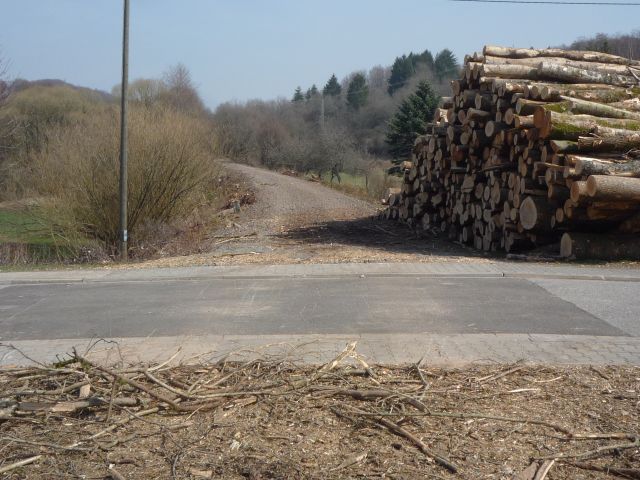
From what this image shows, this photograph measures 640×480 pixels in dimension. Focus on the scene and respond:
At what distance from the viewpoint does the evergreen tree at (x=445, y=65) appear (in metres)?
92.0

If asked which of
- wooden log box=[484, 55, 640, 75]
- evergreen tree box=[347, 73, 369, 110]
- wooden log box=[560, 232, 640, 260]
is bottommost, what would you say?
wooden log box=[560, 232, 640, 260]

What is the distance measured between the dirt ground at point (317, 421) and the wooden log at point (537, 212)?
8.24 meters

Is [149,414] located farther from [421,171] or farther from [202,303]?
[421,171]

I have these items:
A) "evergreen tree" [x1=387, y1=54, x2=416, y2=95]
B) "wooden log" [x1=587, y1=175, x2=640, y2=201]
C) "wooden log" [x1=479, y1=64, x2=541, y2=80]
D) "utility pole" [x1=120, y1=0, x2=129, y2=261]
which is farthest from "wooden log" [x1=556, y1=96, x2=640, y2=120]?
"evergreen tree" [x1=387, y1=54, x2=416, y2=95]

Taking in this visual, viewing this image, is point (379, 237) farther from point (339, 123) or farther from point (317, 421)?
point (339, 123)

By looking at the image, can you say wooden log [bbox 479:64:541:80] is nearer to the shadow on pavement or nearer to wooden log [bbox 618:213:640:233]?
the shadow on pavement

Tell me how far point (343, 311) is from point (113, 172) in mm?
13599

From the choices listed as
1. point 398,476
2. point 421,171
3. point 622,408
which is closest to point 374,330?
point 622,408

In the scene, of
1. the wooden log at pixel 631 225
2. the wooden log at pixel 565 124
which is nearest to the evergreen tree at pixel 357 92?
the wooden log at pixel 565 124

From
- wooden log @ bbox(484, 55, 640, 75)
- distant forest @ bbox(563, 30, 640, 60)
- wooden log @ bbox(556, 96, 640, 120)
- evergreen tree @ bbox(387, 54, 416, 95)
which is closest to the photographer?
wooden log @ bbox(556, 96, 640, 120)

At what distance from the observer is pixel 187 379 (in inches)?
245

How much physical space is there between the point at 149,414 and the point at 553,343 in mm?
4350

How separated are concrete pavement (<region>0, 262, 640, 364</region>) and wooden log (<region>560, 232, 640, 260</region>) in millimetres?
1205

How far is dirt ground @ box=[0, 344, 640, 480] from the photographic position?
4664 millimetres
